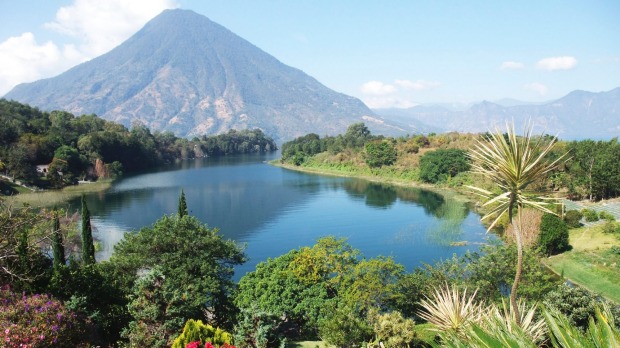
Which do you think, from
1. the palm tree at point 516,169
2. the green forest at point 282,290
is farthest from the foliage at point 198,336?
the palm tree at point 516,169

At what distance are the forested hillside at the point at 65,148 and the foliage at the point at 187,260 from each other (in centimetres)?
3502

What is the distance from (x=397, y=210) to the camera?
129 ft

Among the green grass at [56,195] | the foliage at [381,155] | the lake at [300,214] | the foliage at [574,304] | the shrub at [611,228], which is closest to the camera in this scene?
the foliage at [574,304]

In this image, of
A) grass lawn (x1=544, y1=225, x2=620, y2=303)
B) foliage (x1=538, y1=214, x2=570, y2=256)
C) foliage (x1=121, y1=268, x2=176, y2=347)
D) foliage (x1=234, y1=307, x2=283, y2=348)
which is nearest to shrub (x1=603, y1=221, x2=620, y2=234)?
grass lawn (x1=544, y1=225, x2=620, y2=303)

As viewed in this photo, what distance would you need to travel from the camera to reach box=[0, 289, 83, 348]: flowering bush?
324 inches

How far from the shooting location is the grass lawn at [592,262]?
749 inches

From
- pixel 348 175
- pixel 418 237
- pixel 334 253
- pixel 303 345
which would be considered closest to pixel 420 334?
pixel 303 345

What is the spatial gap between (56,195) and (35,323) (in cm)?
3929

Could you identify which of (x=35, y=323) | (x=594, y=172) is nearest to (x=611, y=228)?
(x=594, y=172)

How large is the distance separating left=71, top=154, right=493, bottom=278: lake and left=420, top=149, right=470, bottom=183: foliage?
3.56 meters

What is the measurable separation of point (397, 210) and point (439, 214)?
12.5ft

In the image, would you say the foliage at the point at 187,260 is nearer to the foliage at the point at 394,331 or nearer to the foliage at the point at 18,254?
the foliage at the point at 18,254

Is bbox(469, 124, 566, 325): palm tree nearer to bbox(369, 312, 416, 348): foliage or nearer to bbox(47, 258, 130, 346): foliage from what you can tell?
bbox(369, 312, 416, 348): foliage

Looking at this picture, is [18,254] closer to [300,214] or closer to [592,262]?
[592,262]
